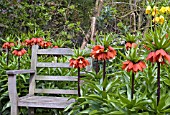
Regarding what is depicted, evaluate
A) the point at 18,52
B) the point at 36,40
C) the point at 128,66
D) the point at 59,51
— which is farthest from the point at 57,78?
the point at 128,66

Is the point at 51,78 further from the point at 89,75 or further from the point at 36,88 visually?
the point at 89,75

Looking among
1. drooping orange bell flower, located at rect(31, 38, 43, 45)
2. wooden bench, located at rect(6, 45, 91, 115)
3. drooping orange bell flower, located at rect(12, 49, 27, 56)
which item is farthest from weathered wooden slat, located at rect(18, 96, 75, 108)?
drooping orange bell flower, located at rect(31, 38, 43, 45)

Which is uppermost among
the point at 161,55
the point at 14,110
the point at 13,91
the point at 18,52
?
the point at 161,55

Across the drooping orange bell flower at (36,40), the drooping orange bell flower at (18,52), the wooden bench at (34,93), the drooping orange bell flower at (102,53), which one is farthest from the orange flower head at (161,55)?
the drooping orange bell flower at (36,40)

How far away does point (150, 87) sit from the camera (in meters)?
2.63

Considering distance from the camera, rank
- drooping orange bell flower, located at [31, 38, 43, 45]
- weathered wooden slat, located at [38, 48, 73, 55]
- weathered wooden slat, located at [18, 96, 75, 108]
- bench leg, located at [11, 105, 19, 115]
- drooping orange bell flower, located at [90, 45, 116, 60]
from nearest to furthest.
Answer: drooping orange bell flower, located at [90, 45, 116, 60], weathered wooden slat, located at [18, 96, 75, 108], bench leg, located at [11, 105, 19, 115], weathered wooden slat, located at [38, 48, 73, 55], drooping orange bell flower, located at [31, 38, 43, 45]

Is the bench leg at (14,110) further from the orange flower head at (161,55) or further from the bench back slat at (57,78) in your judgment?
the orange flower head at (161,55)

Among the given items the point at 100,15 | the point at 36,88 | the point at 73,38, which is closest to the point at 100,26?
the point at 100,15

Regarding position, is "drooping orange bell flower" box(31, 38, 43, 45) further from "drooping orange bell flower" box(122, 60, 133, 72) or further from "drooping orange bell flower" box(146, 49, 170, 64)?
"drooping orange bell flower" box(146, 49, 170, 64)

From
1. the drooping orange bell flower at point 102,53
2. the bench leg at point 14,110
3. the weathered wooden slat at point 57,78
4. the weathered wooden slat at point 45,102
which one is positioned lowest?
the bench leg at point 14,110

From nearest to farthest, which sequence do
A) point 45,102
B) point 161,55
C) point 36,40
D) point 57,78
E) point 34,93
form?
point 161,55
point 45,102
point 57,78
point 34,93
point 36,40

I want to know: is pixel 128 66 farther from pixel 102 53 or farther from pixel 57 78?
pixel 57 78

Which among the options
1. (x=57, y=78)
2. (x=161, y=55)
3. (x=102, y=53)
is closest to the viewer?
(x=161, y=55)

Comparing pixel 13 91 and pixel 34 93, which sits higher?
pixel 13 91
